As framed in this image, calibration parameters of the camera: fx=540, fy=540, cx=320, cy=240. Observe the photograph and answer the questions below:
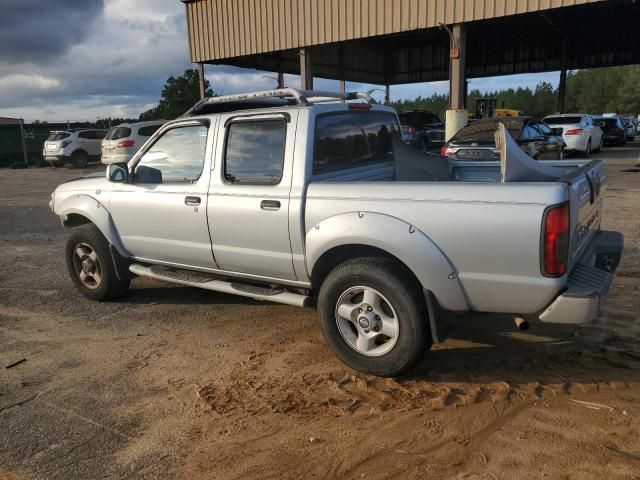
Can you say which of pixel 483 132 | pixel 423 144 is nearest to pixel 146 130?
pixel 423 144

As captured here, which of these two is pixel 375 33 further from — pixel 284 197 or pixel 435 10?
pixel 284 197

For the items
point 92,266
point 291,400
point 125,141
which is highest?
point 125,141

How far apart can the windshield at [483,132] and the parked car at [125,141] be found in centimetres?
1087

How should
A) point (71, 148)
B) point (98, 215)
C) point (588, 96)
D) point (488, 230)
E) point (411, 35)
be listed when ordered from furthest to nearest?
point (588, 96) → point (411, 35) → point (71, 148) → point (98, 215) → point (488, 230)

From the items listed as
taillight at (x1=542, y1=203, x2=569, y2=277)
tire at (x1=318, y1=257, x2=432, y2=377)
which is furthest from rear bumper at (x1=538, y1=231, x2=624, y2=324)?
tire at (x1=318, y1=257, x2=432, y2=377)

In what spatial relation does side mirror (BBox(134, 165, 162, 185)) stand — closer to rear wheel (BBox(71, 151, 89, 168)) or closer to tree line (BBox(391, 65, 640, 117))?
rear wheel (BBox(71, 151, 89, 168))

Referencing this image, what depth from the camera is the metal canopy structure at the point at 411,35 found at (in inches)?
637

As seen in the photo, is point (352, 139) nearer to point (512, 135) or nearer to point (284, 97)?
point (284, 97)

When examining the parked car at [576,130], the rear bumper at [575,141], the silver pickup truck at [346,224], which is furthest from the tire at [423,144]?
the silver pickup truck at [346,224]

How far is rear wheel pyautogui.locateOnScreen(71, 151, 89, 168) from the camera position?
2442 cm

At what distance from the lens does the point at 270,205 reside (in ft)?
13.0

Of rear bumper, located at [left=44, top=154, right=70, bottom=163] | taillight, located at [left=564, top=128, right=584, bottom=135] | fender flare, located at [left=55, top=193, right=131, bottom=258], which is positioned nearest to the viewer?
fender flare, located at [left=55, top=193, right=131, bottom=258]

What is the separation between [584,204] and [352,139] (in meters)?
1.84

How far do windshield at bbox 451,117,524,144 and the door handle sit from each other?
853 cm
